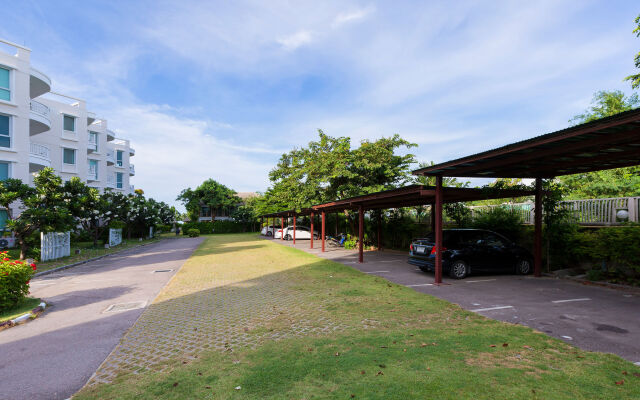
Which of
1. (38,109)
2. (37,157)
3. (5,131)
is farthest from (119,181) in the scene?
(5,131)

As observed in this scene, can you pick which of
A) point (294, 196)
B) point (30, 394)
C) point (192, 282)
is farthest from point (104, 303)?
point (294, 196)

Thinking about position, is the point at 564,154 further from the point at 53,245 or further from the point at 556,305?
the point at 53,245

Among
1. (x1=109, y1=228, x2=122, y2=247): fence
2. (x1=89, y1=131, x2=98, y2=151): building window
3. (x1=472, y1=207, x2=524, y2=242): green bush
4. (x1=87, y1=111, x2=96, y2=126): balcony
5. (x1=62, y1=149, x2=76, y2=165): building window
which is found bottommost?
(x1=109, y1=228, x2=122, y2=247): fence

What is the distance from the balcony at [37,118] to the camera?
21.1 metres

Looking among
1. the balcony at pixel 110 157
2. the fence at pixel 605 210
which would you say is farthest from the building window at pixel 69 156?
the fence at pixel 605 210

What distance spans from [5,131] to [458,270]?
2602 centimetres

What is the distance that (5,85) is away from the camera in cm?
1952

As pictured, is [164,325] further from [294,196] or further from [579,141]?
[294,196]

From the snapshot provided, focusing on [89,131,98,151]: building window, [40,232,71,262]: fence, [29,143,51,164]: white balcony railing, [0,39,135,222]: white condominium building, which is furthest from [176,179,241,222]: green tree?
[40,232,71,262]: fence

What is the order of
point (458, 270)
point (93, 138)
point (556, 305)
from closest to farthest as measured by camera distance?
point (556, 305), point (458, 270), point (93, 138)

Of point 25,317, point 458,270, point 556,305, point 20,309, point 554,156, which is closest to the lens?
point 25,317

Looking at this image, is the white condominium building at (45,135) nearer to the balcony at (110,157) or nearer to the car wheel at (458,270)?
the balcony at (110,157)

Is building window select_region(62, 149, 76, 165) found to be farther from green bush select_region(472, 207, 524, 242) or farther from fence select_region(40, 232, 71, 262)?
green bush select_region(472, 207, 524, 242)

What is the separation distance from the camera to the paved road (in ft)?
12.3
